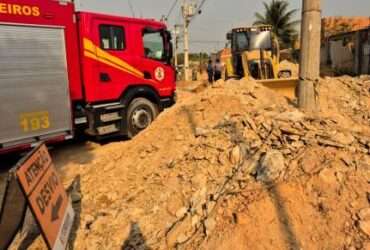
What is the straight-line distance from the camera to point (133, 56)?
7.97m

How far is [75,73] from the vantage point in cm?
708

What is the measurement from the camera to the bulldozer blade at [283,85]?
9086 mm

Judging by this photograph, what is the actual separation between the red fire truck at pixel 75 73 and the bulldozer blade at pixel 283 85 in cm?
249

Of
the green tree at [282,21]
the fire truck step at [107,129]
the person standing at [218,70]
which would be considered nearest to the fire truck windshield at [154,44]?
the fire truck step at [107,129]

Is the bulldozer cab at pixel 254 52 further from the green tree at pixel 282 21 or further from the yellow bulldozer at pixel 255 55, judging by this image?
the green tree at pixel 282 21

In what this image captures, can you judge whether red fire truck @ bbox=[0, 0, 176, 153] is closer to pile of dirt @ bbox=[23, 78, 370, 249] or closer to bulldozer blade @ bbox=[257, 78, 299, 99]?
pile of dirt @ bbox=[23, 78, 370, 249]

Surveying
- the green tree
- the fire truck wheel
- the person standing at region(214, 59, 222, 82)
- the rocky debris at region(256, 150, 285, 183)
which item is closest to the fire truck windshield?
the fire truck wheel

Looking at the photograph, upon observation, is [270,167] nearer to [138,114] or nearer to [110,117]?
[110,117]

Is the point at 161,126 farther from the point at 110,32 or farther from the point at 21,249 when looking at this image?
the point at 21,249

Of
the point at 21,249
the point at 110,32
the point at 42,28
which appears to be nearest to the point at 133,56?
the point at 110,32

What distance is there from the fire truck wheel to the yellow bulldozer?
4.44 metres

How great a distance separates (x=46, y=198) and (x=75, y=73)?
172 inches

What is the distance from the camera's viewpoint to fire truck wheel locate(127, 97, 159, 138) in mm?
8195

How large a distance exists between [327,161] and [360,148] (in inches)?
20.9
